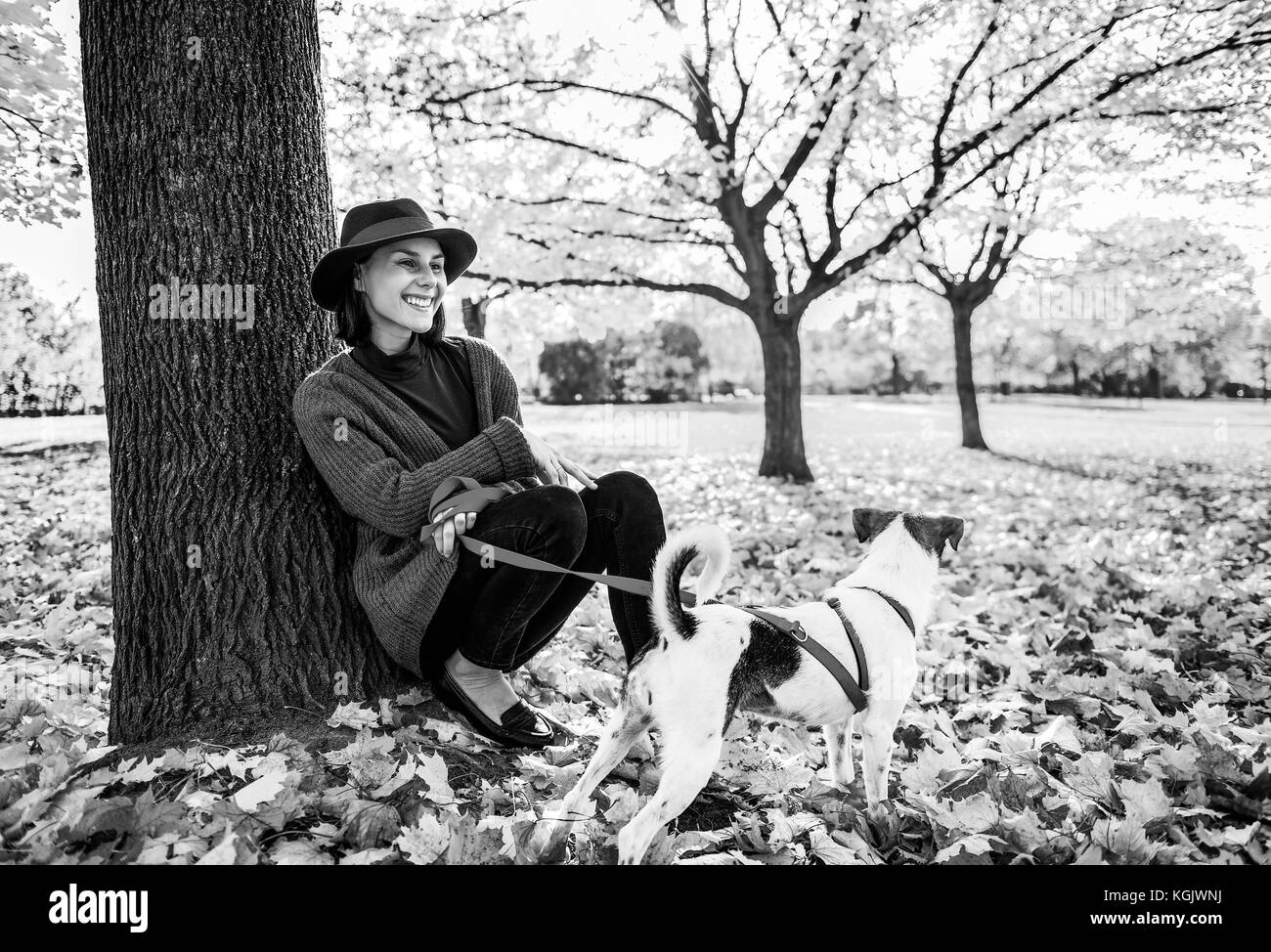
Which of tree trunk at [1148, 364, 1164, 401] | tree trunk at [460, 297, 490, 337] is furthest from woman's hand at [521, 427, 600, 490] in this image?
tree trunk at [1148, 364, 1164, 401]

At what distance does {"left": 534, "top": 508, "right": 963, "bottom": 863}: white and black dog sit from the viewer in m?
2.11

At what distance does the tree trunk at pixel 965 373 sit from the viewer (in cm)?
1745

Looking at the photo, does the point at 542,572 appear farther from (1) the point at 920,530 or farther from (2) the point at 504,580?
(1) the point at 920,530

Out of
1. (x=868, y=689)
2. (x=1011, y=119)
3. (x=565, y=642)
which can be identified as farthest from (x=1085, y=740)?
(x=1011, y=119)

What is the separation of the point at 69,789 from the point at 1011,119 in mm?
9801

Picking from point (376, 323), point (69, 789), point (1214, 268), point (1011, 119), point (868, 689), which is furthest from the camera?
point (1214, 268)

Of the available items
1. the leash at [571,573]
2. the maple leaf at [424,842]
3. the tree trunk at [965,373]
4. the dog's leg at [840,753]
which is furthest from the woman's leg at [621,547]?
the tree trunk at [965,373]

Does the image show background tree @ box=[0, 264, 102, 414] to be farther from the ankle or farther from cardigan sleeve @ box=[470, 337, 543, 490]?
the ankle

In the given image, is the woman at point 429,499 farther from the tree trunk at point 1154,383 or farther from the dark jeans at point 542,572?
the tree trunk at point 1154,383

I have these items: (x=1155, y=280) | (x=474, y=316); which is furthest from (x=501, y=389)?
(x=1155, y=280)

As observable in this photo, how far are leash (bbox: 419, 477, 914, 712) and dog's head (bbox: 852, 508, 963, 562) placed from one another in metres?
0.24

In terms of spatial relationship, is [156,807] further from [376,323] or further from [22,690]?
[376,323]

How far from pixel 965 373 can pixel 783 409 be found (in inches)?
330
